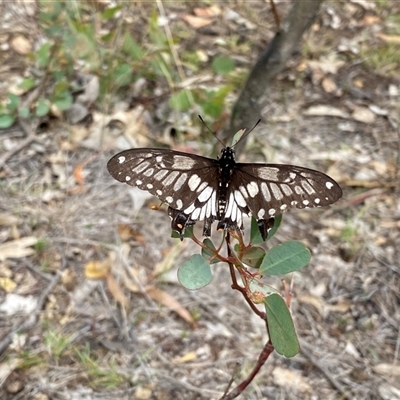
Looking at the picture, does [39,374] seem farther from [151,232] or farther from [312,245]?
[312,245]

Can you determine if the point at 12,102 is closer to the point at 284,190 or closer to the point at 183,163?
the point at 183,163

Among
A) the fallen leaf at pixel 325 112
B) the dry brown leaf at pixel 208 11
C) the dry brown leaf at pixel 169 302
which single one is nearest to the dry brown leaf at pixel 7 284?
the dry brown leaf at pixel 169 302

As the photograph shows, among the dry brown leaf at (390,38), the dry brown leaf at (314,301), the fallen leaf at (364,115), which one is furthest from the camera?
the dry brown leaf at (390,38)

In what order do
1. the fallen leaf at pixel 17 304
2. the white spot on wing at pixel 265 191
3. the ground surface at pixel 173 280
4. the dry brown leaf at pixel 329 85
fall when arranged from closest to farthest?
the white spot on wing at pixel 265 191 < the ground surface at pixel 173 280 < the fallen leaf at pixel 17 304 < the dry brown leaf at pixel 329 85

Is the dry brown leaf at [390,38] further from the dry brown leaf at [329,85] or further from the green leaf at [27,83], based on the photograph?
the green leaf at [27,83]

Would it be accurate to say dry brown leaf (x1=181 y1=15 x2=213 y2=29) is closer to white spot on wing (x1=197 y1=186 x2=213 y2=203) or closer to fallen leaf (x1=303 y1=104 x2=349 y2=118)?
fallen leaf (x1=303 y1=104 x2=349 y2=118)
